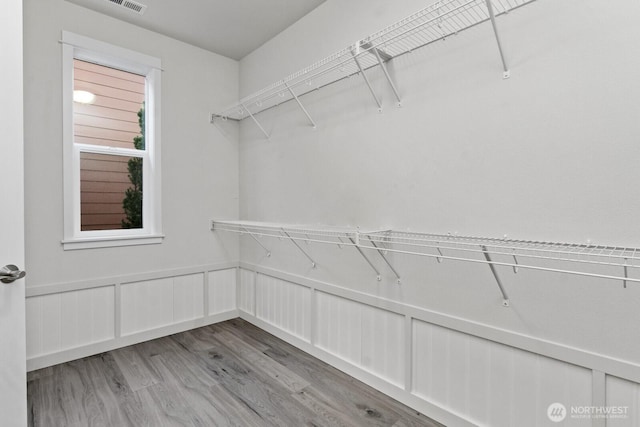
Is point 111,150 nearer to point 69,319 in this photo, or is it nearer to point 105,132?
point 105,132

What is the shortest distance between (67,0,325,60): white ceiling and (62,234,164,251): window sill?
5.52ft

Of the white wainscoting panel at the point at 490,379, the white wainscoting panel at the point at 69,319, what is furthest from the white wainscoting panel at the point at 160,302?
the white wainscoting panel at the point at 490,379

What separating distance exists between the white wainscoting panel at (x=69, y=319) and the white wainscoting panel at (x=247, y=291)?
1.07 meters

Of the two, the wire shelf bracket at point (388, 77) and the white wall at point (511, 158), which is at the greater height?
the wire shelf bracket at point (388, 77)

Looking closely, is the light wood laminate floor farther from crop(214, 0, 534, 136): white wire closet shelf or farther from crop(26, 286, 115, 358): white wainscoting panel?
crop(214, 0, 534, 136): white wire closet shelf

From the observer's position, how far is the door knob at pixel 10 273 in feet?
3.60

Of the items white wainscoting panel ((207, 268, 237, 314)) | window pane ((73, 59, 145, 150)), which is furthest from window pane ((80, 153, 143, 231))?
white wainscoting panel ((207, 268, 237, 314))

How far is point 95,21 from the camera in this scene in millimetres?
2453

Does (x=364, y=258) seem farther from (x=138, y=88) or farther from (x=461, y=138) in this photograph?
(x=138, y=88)

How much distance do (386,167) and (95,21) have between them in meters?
2.39

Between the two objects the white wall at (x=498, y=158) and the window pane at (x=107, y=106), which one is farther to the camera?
the window pane at (x=107, y=106)

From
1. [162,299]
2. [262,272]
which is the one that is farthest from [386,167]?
[162,299]

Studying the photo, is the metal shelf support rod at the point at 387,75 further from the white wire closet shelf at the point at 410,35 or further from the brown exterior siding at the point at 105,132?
the brown exterior siding at the point at 105,132

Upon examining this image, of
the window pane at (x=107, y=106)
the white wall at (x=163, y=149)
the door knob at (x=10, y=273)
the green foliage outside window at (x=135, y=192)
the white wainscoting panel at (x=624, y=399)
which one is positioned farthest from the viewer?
the green foliage outside window at (x=135, y=192)
